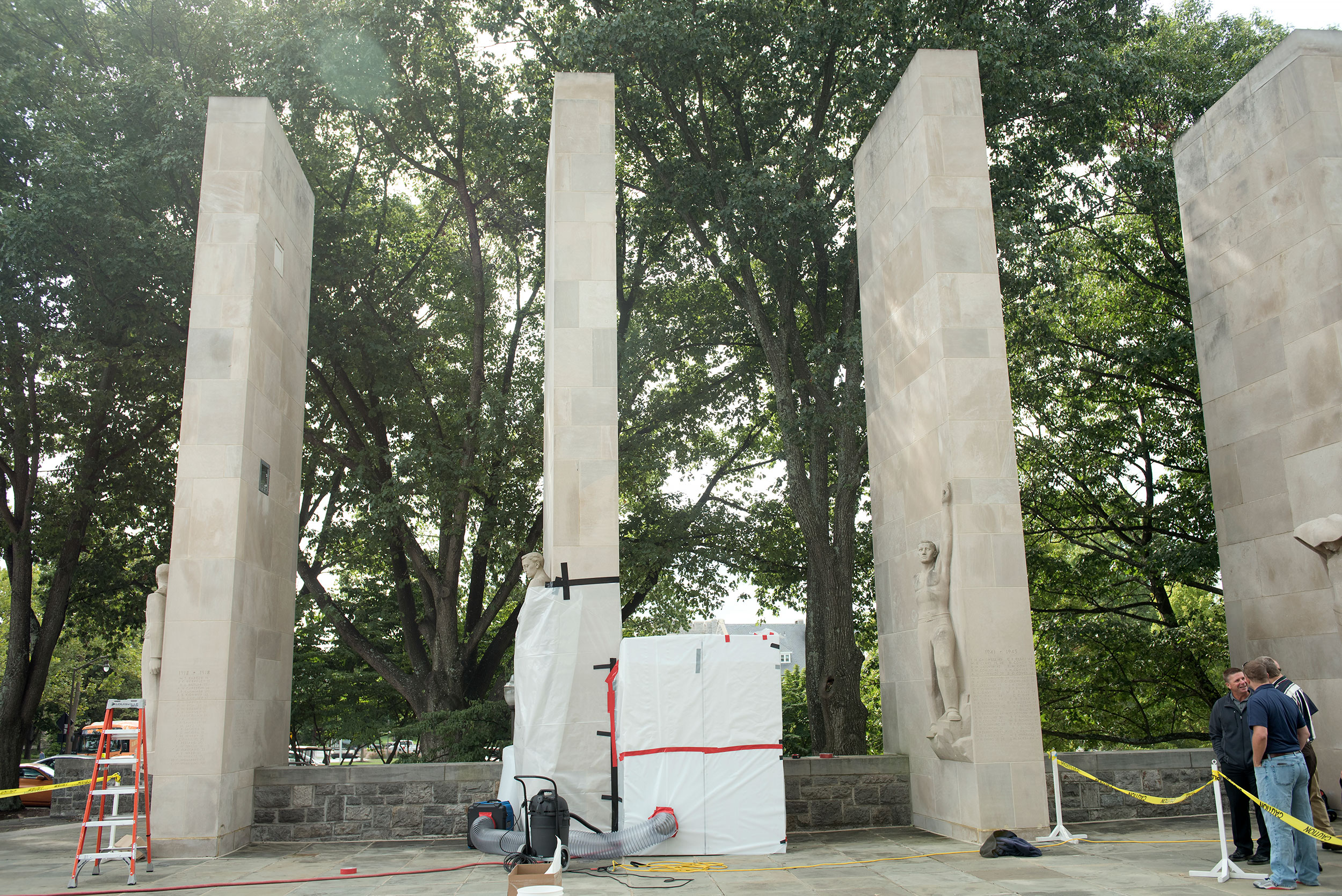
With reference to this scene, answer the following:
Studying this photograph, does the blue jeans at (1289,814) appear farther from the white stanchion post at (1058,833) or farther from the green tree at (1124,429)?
the green tree at (1124,429)

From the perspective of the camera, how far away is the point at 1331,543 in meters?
10.0

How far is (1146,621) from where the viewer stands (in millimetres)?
19938

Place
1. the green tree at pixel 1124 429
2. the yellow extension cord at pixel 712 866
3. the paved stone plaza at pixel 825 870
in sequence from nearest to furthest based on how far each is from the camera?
1. the paved stone plaza at pixel 825 870
2. the yellow extension cord at pixel 712 866
3. the green tree at pixel 1124 429

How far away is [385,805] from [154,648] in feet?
9.72

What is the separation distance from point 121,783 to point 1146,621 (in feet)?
59.7

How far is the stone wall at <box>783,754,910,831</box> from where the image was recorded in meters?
10.9

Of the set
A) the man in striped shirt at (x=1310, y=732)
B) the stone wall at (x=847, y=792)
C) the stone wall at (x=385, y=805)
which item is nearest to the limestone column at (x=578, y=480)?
the stone wall at (x=385, y=805)

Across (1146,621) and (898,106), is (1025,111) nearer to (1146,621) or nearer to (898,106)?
(898,106)

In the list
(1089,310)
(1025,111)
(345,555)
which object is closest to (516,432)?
(345,555)

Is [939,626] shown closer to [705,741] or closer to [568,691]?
[705,741]

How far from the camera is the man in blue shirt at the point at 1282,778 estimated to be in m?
6.94

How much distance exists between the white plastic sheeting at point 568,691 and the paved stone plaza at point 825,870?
1149mm

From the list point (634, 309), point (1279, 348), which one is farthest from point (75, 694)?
point (1279, 348)

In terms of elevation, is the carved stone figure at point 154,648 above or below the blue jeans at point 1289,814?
above
